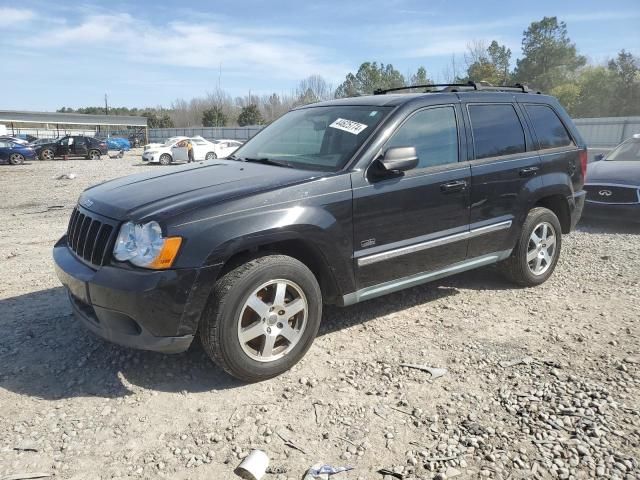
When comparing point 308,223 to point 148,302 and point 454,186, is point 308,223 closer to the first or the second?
point 148,302

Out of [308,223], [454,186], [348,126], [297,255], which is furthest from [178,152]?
[308,223]

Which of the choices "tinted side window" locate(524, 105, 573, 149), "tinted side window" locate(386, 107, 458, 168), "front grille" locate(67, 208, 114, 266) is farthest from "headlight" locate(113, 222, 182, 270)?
"tinted side window" locate(524, 105, 573, 149)

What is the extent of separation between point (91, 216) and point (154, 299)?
91 cm

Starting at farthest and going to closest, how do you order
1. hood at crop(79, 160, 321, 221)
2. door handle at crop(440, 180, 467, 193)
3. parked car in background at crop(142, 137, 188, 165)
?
parked car in background at crop(142, 137, 188, 165)
door handle at crop(440, 180, 467, 193)
hood at crop(79, 160, 321, 221)

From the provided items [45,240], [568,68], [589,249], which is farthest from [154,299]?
[568,68]

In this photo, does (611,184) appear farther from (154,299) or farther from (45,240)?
(45,240)

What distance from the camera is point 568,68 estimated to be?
49.3 metres

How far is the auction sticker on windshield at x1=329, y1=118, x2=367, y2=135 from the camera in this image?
393 centimetres

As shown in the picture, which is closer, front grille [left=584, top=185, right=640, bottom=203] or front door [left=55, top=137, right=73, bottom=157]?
front grille [left=584, top=185, right=640, bottom=203]

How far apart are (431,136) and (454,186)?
0.45 meters

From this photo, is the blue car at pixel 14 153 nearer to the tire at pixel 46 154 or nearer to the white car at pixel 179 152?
the tire at pixel 46 154

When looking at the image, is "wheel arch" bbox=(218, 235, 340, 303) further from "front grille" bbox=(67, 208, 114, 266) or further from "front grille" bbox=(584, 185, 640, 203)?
"front grille" bbox=(584, 185, 640, 203)

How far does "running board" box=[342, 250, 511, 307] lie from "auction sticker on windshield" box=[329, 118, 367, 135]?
1207mm

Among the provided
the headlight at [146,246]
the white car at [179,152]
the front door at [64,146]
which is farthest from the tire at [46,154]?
the headlight at [146,246]
